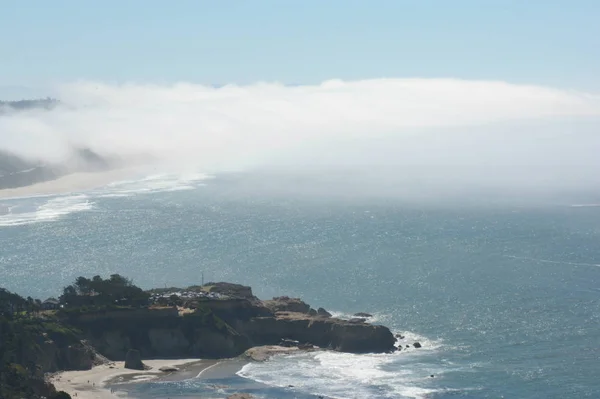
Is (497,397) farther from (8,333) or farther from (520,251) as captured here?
(520,251)

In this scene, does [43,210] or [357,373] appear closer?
[357,373]

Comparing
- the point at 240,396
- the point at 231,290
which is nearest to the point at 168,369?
the point at 240,396

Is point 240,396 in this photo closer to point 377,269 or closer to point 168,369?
point 168,369

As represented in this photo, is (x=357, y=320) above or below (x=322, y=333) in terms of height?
above

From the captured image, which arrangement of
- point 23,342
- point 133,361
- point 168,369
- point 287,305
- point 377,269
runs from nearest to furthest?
point 23,342 → point 168,369 → point 133,361 → point 287,305 → point 377,269

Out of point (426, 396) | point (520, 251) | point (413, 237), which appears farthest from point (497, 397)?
point (413, 237)

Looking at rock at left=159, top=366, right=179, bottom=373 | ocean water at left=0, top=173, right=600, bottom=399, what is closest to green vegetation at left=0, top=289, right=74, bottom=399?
rock at left=159, top=366, right=179, bottom=373

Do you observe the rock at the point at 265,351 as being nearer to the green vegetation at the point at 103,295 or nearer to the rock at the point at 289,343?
the rock at the point at 289,343

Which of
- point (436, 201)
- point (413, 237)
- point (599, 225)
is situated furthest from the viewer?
point (436, 201)
